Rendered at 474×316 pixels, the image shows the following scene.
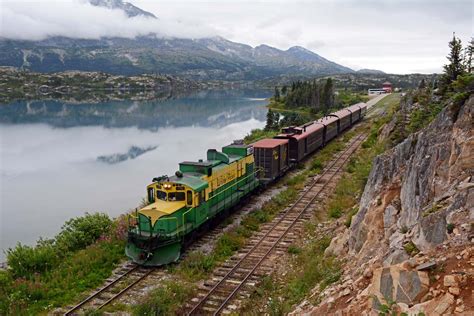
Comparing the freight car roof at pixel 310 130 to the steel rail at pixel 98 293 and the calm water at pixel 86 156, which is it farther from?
the steel rail at pixel 98 293

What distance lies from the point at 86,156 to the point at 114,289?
142ft

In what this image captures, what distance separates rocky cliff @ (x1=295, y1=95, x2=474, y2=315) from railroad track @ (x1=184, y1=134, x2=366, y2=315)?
12.6 feet

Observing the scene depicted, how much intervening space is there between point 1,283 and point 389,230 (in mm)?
15042

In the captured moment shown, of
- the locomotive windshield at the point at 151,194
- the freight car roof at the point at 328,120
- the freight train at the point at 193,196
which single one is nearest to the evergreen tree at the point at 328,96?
the freight car roof at the point at 328,120

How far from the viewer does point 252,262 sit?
19.5 metres

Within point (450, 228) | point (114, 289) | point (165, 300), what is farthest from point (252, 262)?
point (450, 228)

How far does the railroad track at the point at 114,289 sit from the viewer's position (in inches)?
624

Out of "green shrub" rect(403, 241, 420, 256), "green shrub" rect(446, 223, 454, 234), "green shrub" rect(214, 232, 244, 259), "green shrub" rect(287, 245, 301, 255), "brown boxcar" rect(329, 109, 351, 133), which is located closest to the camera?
"green shrub" rect(446, 223, 454, 234)

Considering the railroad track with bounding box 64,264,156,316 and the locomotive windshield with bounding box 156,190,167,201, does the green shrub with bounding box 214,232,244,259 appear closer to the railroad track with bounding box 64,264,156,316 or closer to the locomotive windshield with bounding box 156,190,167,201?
the railroad track with bounding box 64,264,156,316

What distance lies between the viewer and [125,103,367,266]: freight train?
19.1m

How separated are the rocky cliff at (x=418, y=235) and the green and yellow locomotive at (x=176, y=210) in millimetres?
7205

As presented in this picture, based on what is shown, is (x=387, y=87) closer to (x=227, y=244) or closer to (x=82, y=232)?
(x=227, y=244)

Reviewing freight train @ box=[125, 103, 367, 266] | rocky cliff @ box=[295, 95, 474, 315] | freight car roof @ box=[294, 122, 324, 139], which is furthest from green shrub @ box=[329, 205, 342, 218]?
freight car roof @ box=[294, 122, 324, 139]

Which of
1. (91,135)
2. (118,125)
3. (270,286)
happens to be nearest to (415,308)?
(270,286)
